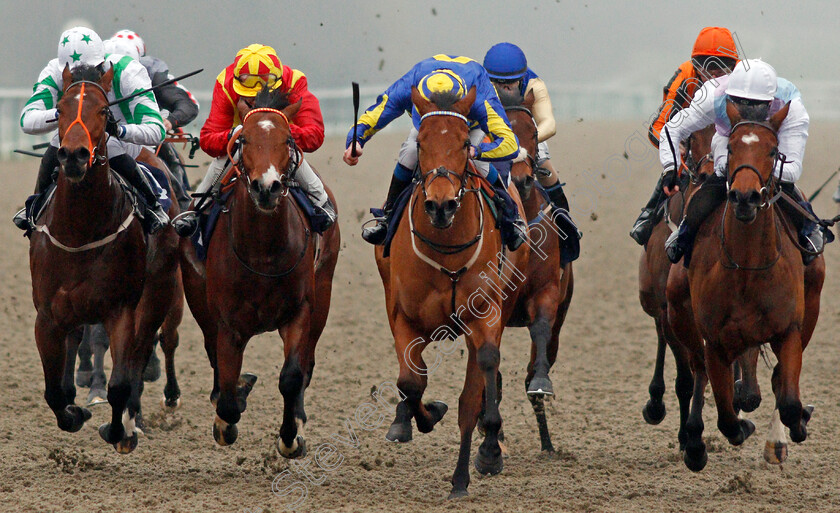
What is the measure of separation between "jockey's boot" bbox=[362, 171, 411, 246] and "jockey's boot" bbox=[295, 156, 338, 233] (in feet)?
0.80

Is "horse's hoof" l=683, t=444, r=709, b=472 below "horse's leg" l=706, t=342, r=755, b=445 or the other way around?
below

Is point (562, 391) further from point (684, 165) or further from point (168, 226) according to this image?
point (168, 226)

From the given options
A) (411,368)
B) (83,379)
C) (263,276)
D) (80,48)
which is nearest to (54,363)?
(263,276)

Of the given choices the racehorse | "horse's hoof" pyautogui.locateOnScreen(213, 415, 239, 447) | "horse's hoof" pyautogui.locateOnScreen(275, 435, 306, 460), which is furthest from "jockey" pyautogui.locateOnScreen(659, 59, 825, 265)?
"horse's hoof" pyautogui.locateOnScreen(213, 415, 239, 447)

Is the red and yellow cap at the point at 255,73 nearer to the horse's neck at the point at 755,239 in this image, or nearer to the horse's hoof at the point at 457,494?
the horse's hoof at the point at 457,494

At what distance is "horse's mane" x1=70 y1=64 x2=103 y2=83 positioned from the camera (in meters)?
6.09

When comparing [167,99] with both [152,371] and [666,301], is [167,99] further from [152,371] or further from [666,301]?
[666,301]

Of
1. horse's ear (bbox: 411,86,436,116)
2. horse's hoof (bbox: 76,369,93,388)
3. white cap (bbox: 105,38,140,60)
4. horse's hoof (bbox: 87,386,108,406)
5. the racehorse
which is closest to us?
horse's ear (bbox: 411,86,436,116)

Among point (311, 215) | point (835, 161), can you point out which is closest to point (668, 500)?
point (311, 215)

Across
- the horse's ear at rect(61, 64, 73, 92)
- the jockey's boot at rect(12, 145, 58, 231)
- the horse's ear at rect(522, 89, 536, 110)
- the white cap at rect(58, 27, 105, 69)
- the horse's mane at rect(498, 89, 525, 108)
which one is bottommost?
the jockey's boot at rect(12, 145, 58, 231)

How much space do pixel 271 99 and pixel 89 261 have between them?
1298 mm

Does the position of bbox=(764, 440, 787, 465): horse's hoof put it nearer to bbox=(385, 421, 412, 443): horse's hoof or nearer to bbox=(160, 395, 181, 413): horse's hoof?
bbox=(385, 421, 412, 443): horse's hoof

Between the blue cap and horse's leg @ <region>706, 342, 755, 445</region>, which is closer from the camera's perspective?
horse's leg @ <region>706, 342, 755, 445</region>

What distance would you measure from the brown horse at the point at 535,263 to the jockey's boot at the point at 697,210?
1147mm
